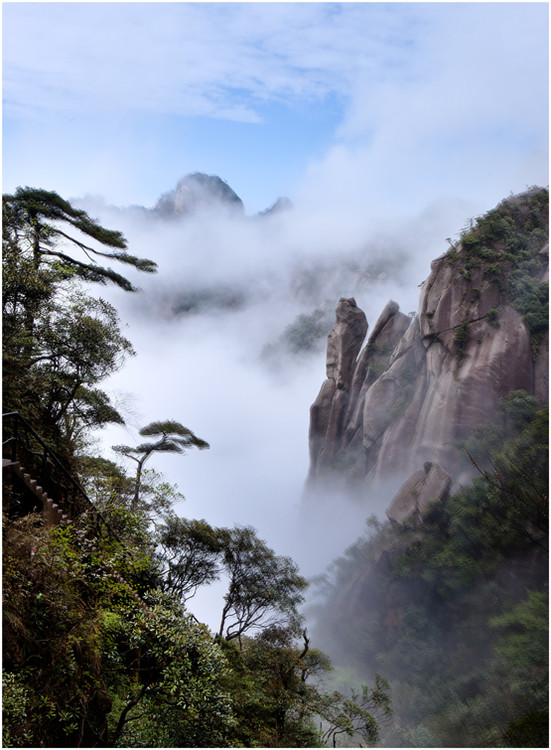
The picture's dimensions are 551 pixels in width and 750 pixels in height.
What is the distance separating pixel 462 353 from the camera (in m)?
29.8

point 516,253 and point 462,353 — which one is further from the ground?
point 516,253

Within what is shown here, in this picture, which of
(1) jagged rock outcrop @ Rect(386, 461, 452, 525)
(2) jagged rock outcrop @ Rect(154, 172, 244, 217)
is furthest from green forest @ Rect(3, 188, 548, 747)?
(2) jagged rock outcrop @ Rect(154, 172, 244, 217)

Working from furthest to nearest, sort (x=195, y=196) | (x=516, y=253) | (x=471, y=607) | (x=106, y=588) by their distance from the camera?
(x=195, y=196) → (x=516, y=253) → (x=471, y=607) → (x=106, y=588)

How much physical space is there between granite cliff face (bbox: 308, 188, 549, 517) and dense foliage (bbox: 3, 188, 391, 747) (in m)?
12.6

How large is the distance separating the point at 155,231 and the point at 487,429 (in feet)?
336

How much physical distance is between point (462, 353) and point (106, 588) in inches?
1044

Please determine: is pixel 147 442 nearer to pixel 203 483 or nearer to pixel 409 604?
pixel 409 604

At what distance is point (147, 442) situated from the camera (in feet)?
67.8

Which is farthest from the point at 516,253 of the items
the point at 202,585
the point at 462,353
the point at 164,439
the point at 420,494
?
the point at 202,585

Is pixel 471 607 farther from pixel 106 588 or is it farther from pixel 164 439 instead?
pixel 106 588

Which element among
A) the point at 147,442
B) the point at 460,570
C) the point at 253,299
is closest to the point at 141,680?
the point at 147,442

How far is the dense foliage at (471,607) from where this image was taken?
17906 millimetres

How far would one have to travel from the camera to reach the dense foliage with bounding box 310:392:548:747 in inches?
705

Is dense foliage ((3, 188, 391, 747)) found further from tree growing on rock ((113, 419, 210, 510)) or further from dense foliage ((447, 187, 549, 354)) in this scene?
dense foliage ((447, 187, 549, 354))
